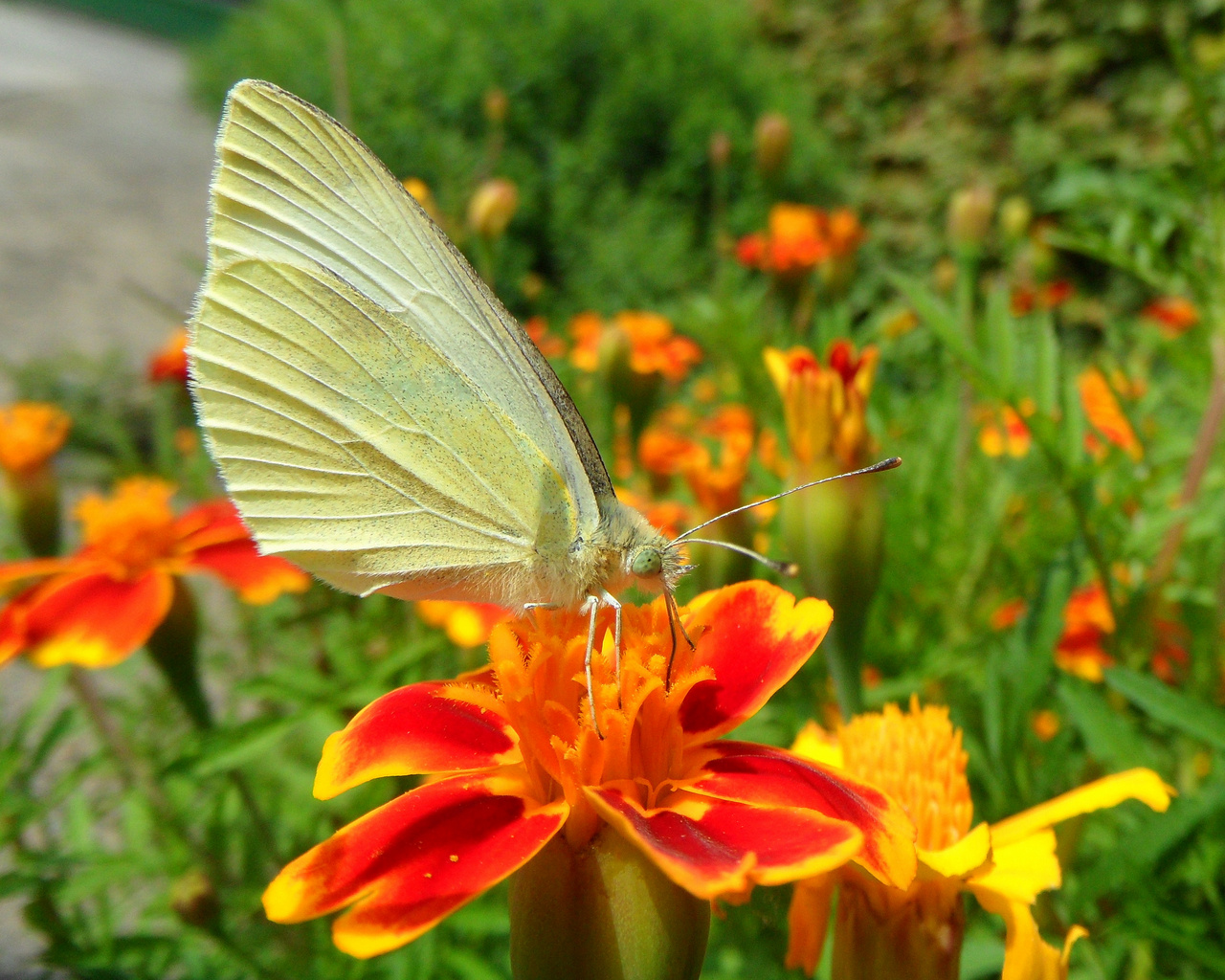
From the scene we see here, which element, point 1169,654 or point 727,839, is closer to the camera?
point 727,839

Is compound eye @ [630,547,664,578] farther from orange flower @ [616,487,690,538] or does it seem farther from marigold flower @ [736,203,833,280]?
marigold flower @ [736,203,833,280]

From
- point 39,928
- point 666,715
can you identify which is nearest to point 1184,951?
point 666,715

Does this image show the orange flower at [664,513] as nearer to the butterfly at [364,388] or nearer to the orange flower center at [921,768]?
the butterfly at [364,388]

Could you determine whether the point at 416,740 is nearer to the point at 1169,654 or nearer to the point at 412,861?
the point at 412,861

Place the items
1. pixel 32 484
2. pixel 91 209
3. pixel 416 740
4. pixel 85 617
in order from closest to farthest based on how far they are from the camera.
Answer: pixel 416 740, pixel 85 617, pixel 32 484, pixel 91 209

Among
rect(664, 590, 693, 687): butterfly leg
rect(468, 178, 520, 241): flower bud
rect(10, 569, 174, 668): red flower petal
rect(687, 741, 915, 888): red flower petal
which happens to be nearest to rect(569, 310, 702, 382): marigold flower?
rect(468, 178, 520, 241): flower bud

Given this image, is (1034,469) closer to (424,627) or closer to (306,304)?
(424,627)

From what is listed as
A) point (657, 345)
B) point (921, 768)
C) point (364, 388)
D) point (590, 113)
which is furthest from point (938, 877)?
point (590, 113)
